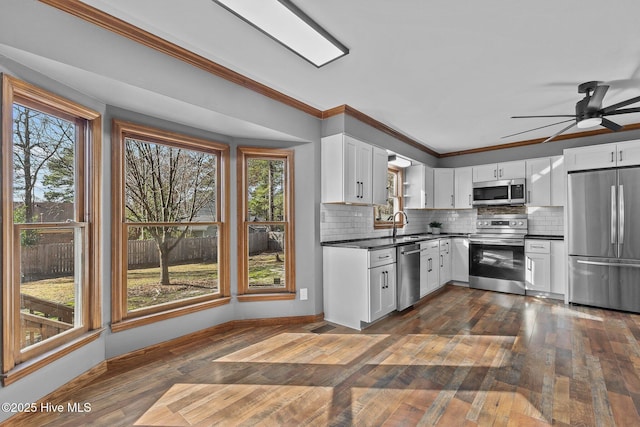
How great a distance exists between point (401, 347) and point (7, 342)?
9.54 feet

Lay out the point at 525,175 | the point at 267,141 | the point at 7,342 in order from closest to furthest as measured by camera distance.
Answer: the point at 7,342 < the point at 267,141 < the point at 525,175

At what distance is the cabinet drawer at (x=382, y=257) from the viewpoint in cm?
340

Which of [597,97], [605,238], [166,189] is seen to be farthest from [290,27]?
[605,238]

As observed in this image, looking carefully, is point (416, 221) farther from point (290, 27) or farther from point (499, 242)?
point (290, 27)

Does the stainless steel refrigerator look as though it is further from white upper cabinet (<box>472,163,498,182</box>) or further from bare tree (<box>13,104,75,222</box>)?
bare tree (<box>13,104,75,222</box>)

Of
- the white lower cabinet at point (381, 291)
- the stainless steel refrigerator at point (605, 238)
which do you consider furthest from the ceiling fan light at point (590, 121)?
the white lower cabinet at point (381, 291)

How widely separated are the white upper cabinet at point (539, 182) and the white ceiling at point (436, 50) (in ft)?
4.67

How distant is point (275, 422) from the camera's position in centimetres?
185

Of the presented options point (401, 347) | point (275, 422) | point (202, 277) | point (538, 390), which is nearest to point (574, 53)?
point (538, 390)

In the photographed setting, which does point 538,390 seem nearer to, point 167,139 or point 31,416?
point 31,416

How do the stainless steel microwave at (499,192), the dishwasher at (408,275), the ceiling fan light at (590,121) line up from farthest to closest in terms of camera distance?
the stainless steel microwave at (499,192)
the dishwasher at (408,275)
the ceiling fan light at (590,121)

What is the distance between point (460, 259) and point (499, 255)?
643 mm

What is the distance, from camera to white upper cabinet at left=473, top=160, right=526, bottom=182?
16.9ft

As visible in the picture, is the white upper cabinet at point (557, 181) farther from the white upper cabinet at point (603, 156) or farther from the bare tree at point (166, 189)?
the bare tree at point (166, 189)
